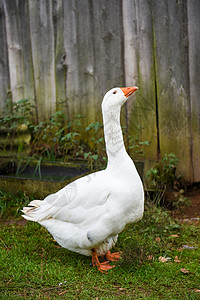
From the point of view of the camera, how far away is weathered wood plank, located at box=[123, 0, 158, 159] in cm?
459

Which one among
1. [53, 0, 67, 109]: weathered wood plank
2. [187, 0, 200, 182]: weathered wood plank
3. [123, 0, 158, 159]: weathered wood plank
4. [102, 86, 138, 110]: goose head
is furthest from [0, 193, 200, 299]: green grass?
[53, 0, 67, 109]: weathered wood plank

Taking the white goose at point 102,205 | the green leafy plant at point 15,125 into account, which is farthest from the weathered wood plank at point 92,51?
the white goose at point 102,205

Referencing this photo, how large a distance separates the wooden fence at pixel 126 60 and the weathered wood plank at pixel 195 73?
0.01 m

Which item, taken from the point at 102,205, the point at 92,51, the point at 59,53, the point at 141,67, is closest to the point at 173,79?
the point at 141,67

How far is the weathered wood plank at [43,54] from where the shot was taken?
18.4ft

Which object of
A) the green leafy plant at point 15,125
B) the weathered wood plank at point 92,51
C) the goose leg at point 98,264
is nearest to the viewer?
the goose leg at point 98,264

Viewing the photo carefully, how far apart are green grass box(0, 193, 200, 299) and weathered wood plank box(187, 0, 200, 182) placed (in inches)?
44.5

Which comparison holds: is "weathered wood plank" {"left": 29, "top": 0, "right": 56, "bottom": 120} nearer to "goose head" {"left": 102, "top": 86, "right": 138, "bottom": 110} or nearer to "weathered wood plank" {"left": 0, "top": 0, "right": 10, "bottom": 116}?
"weathered wood plank" {"left": 0, "top": 0, "right": 10, "bottom": 116}

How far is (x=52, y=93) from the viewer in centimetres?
577

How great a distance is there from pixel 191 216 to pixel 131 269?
4.79 ft

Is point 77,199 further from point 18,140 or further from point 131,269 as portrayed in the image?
point 18,140

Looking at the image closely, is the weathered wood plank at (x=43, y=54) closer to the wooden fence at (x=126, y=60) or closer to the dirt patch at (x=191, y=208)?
the wooden fence at (x=126, y=60)

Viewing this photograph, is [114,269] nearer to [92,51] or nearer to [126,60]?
[126,60]

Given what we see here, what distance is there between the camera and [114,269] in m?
2.97
